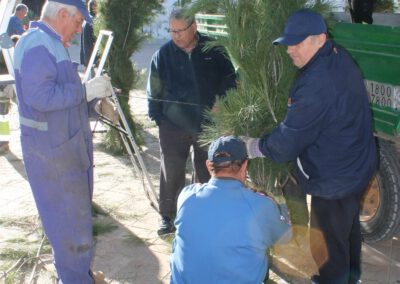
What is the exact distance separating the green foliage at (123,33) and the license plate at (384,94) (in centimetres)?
355

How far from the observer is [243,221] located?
7.51ft

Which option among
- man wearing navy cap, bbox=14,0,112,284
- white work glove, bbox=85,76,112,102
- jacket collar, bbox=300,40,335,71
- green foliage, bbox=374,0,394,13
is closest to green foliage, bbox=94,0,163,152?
green foliage, bbox=374,0,394,13

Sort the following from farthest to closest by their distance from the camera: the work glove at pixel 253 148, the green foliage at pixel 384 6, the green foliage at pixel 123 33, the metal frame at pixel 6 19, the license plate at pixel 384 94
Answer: the green foliage at pixel 384 6, the green foliage at pixel 123 33, the metal frame at pixel 6 19, the license plate at pixel 384 94, the work glove at pixel 253 148

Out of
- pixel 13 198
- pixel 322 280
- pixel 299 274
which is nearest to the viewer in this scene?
pixel 322 280

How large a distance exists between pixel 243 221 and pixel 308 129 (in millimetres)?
863

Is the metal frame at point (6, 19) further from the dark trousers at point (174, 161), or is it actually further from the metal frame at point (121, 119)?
the dark trousers at point (174, 161)

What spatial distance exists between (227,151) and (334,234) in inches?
41.3

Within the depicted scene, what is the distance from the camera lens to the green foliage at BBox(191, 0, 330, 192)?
3.34 metres

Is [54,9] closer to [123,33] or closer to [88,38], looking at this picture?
[123,33]

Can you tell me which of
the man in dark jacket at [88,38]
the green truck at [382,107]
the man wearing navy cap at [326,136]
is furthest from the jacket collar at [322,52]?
the man in dark jacket at [88,38]

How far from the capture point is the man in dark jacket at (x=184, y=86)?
429cm

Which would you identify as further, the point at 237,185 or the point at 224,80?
the point at 224,80

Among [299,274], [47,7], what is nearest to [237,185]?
[47,7]

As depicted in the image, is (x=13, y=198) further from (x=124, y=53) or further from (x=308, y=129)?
(x=308, y=129)
